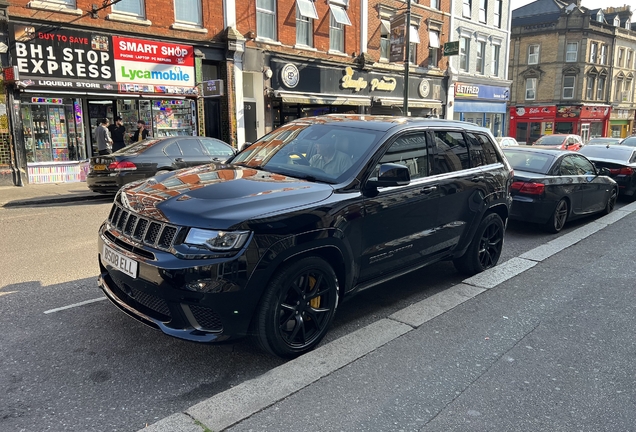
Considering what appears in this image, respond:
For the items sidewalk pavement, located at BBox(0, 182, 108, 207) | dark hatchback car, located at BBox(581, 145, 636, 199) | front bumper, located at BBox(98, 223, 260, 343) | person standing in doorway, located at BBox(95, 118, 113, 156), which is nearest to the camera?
front bumper, located at BBox(98, 223, 260, 343)

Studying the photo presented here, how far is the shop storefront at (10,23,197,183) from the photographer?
44.1 feet

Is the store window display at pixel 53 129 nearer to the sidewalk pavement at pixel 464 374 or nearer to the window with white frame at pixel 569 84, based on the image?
the sidewalk pavement at pixel 464 374

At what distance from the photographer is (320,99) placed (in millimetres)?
20906

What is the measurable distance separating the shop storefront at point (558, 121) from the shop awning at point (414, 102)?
22971mm

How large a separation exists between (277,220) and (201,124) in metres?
15.1

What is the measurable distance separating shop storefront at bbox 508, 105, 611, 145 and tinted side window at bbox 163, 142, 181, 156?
42.9m

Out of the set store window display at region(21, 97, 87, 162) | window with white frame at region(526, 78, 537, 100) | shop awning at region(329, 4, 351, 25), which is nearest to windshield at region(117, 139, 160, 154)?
store window display at region(21, 97, 87, 162)

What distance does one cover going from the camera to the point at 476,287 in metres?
5.24

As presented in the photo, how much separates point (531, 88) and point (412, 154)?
47775mm

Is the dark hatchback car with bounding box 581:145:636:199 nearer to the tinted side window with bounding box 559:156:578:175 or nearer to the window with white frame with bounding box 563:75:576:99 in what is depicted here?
the tinted side window with bounding box 559:156:578:175

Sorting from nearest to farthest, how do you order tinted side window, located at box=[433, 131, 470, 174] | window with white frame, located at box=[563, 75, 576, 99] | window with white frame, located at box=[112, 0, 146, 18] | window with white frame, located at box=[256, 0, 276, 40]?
tinted side window, located at box=[433, 131, 470, 174], window with white frame, located at box=[112, 0, 146, 18], window with white frame, located at box=[256, 0, 276, 40], window with white frame, located at box=[563, 75, 576, 99]

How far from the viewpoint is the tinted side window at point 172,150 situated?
36.4 ft

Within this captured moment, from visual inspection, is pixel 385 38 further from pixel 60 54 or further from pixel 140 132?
pixel 60 54

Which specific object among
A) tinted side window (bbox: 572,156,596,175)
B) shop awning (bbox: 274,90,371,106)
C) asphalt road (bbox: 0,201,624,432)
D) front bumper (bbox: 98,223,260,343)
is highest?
shop awning (bbox: 274,90,371,106)
